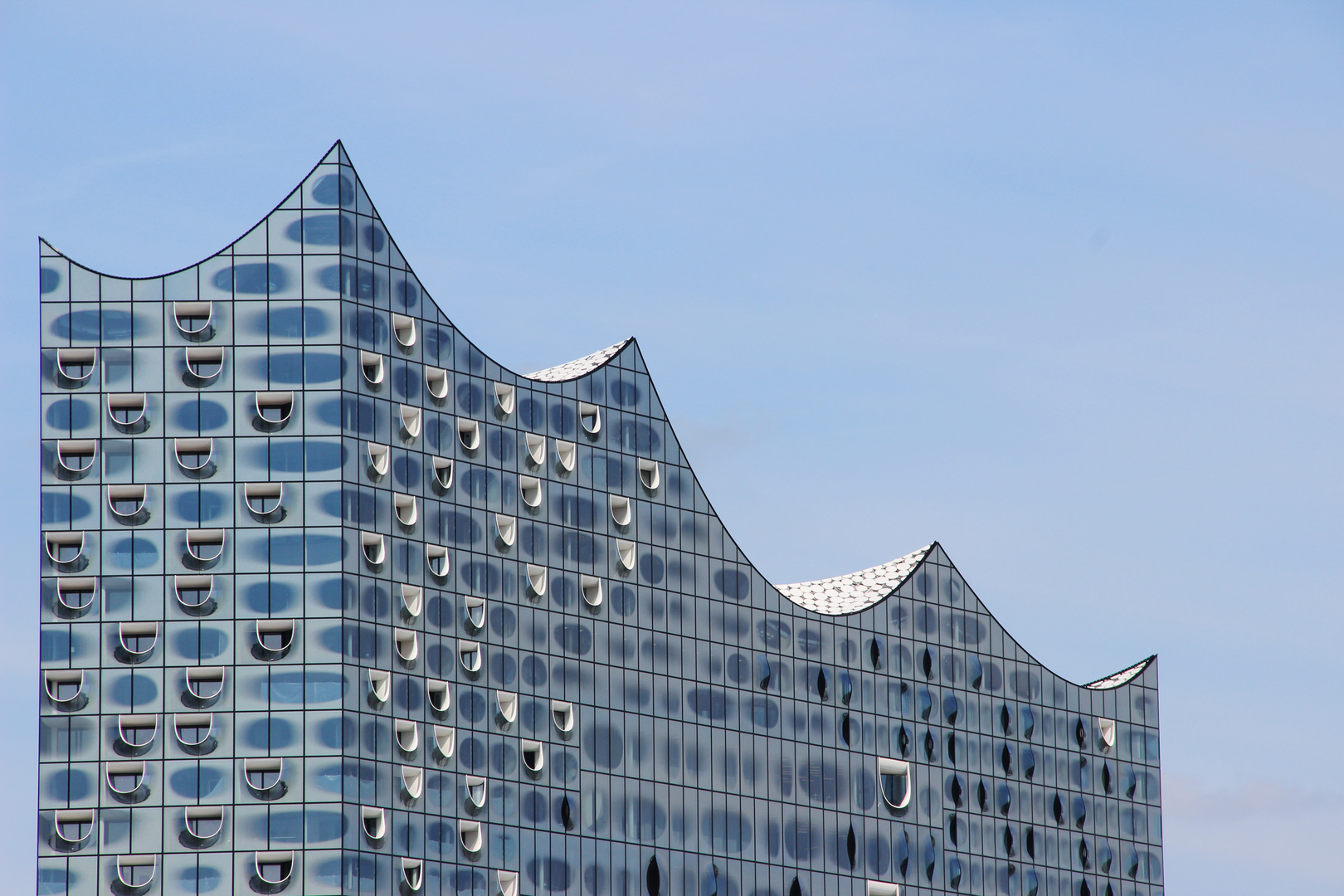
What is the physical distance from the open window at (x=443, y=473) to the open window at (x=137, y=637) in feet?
45.0

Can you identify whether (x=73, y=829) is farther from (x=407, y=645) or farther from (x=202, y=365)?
(x=202, y=365)

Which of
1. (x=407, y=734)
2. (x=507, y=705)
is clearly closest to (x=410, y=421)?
(x=507, y=705)

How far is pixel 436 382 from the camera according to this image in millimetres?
109188

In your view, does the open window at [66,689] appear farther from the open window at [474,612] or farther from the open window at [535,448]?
the open window at [535,448]

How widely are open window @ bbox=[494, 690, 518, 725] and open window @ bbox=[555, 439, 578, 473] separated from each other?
1108 cm

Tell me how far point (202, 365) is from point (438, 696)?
57.4 ft

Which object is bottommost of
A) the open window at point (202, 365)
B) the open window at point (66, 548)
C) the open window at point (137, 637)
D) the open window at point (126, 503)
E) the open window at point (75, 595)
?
the open window at point (137, 637)

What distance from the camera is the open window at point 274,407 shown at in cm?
10544

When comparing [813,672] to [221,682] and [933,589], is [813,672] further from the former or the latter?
[221,682]

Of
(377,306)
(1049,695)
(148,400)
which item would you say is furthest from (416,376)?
(1049,695)

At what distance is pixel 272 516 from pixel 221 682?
7.34 m

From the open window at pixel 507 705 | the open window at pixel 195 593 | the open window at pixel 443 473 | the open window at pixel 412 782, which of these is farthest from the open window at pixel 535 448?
the open window at pixel 195 593

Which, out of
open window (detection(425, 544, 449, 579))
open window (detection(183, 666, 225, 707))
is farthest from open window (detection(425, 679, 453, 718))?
open window (detection(183, 666, 225, 707))

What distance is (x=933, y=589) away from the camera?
12738cm
